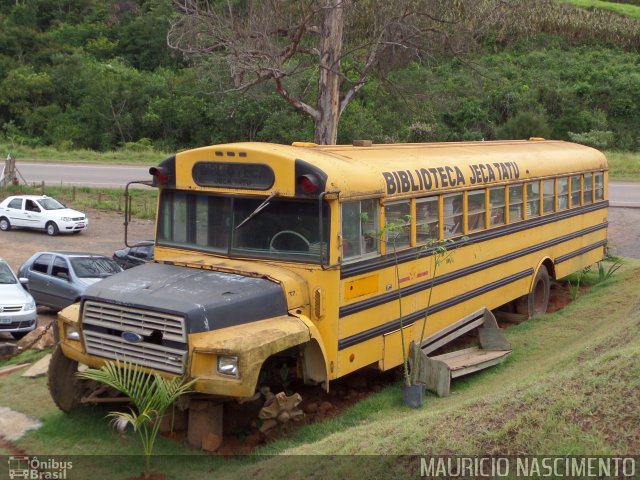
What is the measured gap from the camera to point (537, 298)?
1352cm

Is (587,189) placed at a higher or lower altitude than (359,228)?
lower

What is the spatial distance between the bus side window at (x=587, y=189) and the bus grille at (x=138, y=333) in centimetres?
977

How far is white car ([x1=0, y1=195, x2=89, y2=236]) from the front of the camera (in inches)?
999

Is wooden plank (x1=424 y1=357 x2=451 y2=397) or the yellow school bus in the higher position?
the yellow school bus

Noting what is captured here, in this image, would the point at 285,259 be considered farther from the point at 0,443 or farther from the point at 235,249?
the point at 0,443

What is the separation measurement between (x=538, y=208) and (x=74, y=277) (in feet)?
27.7

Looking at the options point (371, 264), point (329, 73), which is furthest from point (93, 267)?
point (371, 264)

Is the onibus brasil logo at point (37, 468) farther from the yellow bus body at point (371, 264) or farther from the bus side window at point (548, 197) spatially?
the bus side window at point (548, 197)

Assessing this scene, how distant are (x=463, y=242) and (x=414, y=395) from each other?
8.23ft

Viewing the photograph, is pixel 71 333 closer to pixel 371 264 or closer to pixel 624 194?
pixel 371 264

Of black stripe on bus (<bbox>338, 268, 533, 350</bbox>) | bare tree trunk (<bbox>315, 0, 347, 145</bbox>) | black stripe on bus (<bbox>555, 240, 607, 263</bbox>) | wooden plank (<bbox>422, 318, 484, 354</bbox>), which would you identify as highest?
bare tree trunk (<bbox>315, 0, 347, 145</bbox>)

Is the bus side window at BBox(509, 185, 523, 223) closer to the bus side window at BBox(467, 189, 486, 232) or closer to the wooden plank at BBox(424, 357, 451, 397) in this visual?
the bus side window at BBox(467, 189, 486, 232)

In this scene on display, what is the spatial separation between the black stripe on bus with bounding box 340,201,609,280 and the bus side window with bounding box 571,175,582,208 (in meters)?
0.11

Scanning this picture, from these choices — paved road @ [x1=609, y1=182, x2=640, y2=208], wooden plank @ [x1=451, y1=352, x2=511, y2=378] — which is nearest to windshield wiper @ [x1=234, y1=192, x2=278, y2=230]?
wooden plank @ [x1=451, y1=352, x2=511, y2=378]
